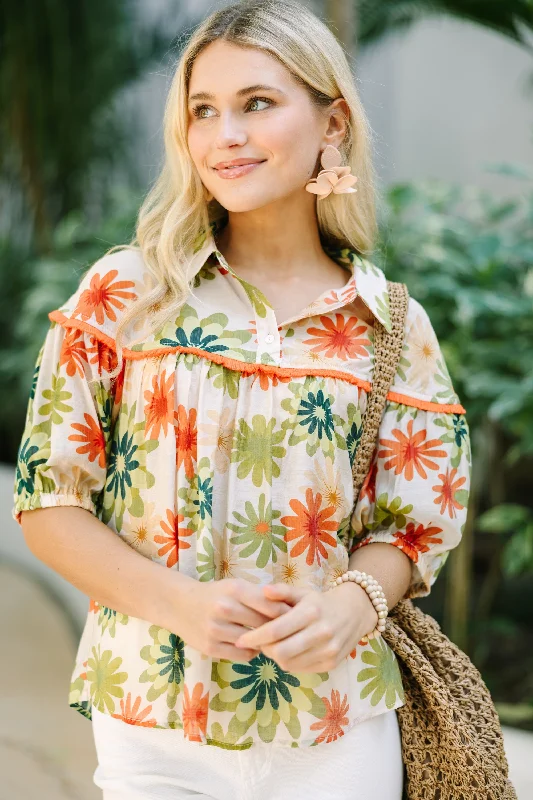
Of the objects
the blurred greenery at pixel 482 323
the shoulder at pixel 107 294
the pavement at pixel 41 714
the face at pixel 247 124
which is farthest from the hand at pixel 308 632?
the blurred greenery at pixel 482 323

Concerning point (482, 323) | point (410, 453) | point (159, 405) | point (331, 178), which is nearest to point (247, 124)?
point (331, 178)

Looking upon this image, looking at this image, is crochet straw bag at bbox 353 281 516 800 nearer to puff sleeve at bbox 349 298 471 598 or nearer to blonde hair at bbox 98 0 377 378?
puff sleeve at bbox 349 298 471 598

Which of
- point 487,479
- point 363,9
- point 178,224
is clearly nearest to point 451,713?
point 178,224

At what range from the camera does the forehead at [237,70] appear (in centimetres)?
134

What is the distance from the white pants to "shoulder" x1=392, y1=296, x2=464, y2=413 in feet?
1.64

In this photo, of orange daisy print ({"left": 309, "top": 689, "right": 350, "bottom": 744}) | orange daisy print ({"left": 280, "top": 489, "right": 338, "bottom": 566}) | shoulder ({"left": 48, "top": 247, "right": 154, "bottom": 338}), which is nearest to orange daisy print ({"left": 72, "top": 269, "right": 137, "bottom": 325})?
shoulder ({"left": 48, "top": 247, "right": 154, "bottom": 338})

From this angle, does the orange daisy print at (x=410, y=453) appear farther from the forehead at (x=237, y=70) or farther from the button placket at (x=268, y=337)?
the forehead at (x=237, y=70)

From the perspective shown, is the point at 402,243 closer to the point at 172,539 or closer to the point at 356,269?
the point at 356,269

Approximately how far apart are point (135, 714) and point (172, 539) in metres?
0.24

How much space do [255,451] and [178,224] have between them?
1.23ft

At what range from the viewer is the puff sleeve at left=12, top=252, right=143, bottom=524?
4.33 feet

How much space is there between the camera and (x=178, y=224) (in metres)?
1.44

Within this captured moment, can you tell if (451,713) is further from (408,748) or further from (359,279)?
(359,279)

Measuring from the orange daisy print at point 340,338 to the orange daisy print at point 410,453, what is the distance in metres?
0.14
